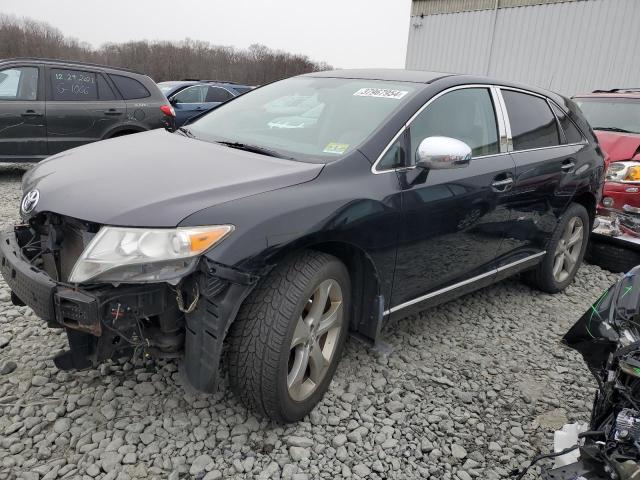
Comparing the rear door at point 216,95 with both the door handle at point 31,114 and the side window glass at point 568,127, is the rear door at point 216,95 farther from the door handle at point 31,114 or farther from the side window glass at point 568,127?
the side window glass at point 568,127

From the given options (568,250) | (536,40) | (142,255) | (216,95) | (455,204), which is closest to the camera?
(142,255)

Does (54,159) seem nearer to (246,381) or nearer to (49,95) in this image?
(246,381)

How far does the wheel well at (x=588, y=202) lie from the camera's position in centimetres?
420

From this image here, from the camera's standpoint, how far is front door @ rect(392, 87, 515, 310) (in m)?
2.68

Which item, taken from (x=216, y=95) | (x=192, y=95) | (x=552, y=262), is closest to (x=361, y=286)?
(x=552, y=262)

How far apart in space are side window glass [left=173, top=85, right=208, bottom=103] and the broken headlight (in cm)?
983

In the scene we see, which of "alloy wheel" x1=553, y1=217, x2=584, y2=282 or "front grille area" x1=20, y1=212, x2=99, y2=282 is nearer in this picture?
"front grille area" x1=20, y1=212, x2=99, y2=282

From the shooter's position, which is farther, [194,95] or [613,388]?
[194,95]

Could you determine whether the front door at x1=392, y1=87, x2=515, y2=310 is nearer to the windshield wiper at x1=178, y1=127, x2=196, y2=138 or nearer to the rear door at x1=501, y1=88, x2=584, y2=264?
the rear door at x1=501, y1=88, x2=584, y2=264

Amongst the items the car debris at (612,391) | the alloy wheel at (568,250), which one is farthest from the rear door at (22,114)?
the car debris at (612,391)

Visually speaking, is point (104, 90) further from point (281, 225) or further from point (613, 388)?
point (613, 388)

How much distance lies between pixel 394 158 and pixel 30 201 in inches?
67.0

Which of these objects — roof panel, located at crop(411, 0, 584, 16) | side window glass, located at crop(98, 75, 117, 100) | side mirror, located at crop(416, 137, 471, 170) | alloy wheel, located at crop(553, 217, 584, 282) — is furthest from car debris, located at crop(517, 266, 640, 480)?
roof panel, located at crop(411, 0, 584, 16)

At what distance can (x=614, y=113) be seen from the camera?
6289 millimetres
